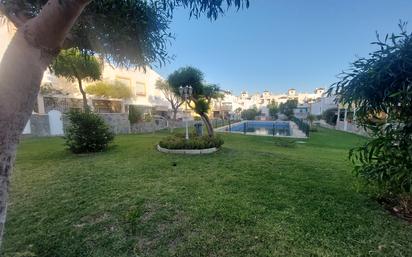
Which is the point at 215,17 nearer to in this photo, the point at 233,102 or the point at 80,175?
the point at 80,175

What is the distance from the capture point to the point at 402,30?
9.27 ft

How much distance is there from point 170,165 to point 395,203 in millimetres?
5287

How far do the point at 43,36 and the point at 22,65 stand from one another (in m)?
0.27

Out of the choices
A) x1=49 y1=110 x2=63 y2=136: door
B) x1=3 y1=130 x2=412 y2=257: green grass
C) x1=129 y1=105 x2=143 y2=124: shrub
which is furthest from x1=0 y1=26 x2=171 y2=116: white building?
x1=3 y1=130 x2=412 y2=257: green grass

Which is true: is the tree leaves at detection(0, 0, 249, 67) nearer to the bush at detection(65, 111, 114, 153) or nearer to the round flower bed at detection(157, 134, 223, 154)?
the round flower bed at detection(157, 134, 223, 154)

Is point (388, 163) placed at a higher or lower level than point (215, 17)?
lower

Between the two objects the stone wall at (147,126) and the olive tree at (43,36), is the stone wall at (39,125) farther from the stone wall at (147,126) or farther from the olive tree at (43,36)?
the olive tree at (43,36)

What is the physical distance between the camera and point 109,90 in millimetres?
22719

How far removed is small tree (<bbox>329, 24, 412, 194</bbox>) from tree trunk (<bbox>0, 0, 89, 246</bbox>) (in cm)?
361

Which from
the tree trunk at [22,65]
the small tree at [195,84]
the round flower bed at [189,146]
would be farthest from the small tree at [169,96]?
the tree trunk at [22,65]

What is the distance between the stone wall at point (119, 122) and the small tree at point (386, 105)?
18.1 metres

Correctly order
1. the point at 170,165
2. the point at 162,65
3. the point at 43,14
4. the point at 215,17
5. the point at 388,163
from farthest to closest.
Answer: the point at 170,165 → the point at 162,65 → the point at 388,163 → the point at 215,17 → the point at 43,14

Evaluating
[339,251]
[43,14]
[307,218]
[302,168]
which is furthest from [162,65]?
[302,168]

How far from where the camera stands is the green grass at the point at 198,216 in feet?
8.31
